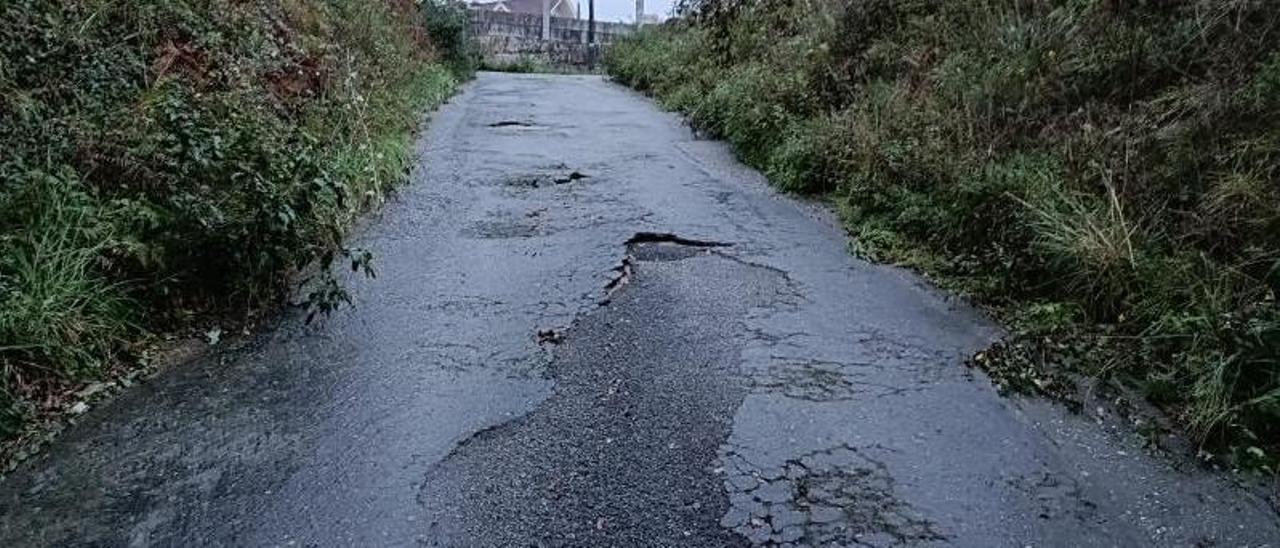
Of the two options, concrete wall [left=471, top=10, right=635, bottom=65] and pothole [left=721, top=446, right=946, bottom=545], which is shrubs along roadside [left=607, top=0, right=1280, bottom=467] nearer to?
pothole [left=721, top=446, right=946, bottom=545]

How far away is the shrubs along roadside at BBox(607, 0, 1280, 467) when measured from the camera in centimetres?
394

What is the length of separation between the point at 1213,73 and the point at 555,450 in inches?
181

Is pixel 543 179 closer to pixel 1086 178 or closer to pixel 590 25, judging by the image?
pixel 1086 178

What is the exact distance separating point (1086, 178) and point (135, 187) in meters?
5.41

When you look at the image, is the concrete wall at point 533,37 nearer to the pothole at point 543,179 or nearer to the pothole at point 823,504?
the pothole at point 543,179

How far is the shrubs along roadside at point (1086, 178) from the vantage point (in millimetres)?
3941

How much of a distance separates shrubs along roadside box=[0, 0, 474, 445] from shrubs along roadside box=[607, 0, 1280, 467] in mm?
3760

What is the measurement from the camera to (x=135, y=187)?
4.83 metres

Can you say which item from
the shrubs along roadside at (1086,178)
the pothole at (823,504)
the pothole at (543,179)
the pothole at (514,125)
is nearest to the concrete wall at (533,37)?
the pothole at (514,125)

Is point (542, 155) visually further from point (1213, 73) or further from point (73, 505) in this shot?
point (73, 505)

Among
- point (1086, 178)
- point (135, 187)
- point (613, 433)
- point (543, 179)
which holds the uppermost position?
point (1086, 178)

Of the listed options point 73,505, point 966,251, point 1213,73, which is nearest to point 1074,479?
point 966,251

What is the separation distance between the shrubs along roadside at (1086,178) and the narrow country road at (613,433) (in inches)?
14.6

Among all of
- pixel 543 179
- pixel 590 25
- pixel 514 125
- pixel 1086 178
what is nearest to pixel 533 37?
pixel 590 25
